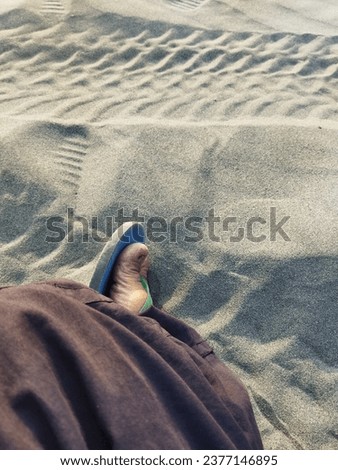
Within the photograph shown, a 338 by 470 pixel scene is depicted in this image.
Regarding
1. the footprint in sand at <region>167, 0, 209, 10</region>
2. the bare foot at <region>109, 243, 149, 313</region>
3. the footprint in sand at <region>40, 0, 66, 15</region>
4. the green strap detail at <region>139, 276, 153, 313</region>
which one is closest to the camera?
the green strap detail at <region>139, 276, 153, 313</region>

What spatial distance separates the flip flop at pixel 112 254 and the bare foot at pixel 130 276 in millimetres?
19

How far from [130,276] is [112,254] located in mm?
115

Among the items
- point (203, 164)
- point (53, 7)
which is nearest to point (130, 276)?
point (203, 164)

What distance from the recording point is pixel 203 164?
2.40 meters

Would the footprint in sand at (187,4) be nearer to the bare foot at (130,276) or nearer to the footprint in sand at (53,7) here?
the footprint in sand at (53,7)

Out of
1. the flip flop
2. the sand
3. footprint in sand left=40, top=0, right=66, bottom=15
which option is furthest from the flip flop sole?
footprint in sand left=40, top=0, right=66, bottom=15

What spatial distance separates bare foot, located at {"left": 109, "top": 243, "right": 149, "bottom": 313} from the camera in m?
1.92

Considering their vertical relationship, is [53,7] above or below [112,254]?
above

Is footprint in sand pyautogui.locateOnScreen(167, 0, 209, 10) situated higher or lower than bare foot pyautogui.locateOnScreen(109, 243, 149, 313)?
higher

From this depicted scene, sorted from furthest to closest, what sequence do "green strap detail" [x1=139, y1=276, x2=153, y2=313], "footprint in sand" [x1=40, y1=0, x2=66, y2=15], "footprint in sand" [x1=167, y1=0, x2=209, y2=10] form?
"footprint in sand" [x1=167, y1=0, x2=209, y2=10]
"footprint in sand" [x1=40, y1=0, x2=66, y2=15]
"green strap detail" [x1=139, y1=276, x2=153, y2=313]

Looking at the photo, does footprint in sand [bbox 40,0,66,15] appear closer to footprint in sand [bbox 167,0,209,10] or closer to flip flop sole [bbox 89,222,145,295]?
footprint in sand [bbox 167,0,209,10]

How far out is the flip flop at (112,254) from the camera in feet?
6.51

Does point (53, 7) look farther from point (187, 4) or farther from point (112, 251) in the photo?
point (112, 251)

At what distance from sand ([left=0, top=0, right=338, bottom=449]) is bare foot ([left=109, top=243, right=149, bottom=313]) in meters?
0.11
